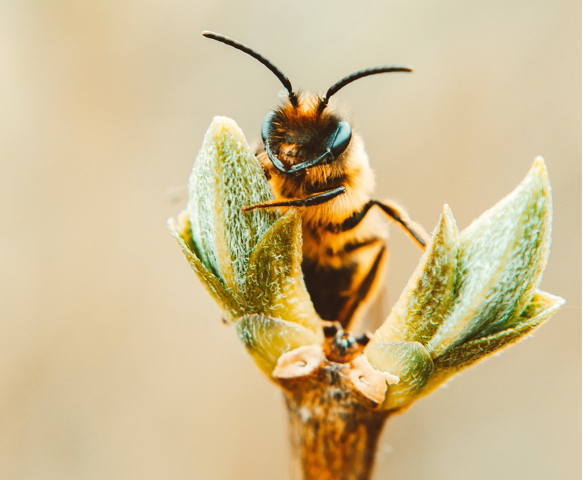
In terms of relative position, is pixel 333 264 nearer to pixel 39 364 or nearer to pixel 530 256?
pixel 530 256

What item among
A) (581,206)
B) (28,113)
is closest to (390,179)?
Result: (581,206)

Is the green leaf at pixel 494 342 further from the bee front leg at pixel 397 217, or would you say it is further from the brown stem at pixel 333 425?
the bee front leg at pixel 397 217

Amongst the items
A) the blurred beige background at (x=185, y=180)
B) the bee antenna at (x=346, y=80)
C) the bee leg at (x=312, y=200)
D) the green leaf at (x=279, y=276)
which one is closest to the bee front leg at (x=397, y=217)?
the bee leg at (x=312, y=200)

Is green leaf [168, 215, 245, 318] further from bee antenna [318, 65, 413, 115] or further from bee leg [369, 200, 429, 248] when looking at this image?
bee leg [369, 200, 429, 248]

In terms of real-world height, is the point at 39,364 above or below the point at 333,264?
below

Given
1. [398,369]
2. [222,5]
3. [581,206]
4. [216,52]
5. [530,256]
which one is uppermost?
[222,5]

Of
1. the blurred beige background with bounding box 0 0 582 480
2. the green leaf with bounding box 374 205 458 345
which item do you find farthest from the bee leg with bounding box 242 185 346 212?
the blurred beige background with bounding box 0 0 582 480

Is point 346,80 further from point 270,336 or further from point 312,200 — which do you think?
point 270,336
